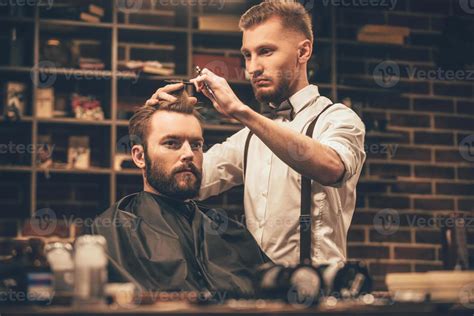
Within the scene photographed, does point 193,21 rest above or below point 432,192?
above

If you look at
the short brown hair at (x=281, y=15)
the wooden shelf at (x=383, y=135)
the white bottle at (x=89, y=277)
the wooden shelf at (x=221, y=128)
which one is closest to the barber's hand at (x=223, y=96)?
the short brown hair at (x=281, y=15)

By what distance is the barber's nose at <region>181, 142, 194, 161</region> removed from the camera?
3.16 metres

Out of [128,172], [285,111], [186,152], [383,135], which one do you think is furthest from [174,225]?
[383,135]

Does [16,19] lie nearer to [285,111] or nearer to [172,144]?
[172,144]

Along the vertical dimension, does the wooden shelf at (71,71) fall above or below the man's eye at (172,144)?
above

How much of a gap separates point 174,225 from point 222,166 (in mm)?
359

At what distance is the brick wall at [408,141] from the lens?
17.7ft

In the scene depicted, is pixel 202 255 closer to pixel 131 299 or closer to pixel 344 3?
pixel 131 299

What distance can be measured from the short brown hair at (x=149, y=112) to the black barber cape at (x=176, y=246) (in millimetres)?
240

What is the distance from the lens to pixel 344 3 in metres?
5.52

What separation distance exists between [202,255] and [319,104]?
0.75m

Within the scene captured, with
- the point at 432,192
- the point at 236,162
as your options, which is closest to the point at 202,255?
the point at 236,162

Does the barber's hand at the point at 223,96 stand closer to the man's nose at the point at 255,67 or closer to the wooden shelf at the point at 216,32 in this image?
the man's nose at the point at 255,67

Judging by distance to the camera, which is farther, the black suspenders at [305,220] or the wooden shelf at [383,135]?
the wooden shelf at [383,135]
